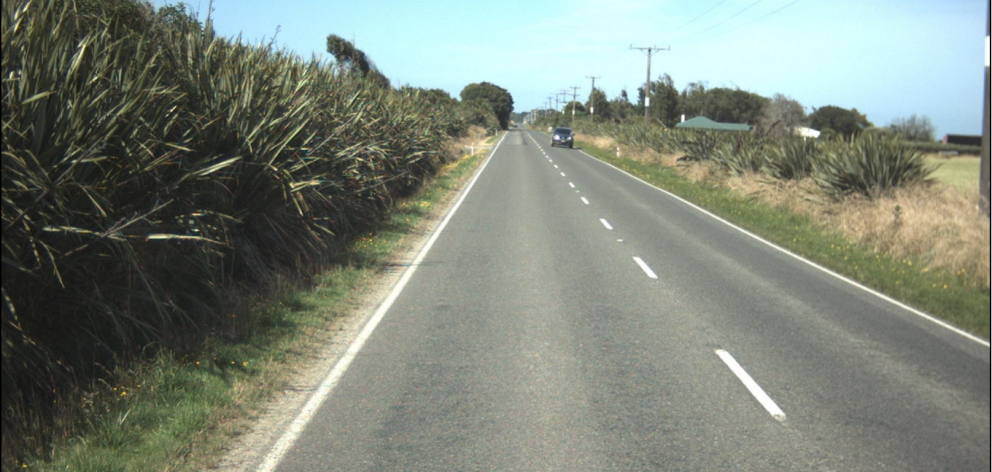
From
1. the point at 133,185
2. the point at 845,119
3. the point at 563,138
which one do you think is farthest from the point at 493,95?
the point at 845,119

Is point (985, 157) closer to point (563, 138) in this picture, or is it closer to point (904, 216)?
Result: point (904, 216)

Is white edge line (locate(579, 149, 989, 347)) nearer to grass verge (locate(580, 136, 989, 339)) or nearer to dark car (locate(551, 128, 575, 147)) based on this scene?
grass verge (locate(580, 136, 989, 339))

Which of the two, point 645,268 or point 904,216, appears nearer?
point 904,216

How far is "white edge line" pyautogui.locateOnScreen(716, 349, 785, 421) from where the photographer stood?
572 cm

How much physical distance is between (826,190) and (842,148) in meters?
1.09

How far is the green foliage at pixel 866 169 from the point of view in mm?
17516

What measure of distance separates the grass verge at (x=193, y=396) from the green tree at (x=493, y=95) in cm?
15956

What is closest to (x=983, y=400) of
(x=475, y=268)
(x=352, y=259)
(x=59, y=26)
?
(x=59, y=26)

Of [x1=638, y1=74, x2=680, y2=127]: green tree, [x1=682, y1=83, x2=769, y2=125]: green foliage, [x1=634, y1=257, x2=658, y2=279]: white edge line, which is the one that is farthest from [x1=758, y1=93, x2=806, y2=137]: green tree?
[x1=682, y1=83, x2=769, y2=125]: green foliage

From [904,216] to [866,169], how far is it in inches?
324

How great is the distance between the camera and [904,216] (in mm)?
10781

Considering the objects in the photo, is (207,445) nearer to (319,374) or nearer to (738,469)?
(319,374)

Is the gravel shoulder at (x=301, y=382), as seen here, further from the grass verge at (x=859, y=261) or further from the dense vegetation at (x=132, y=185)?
the grass verge at (x=859, y=261)

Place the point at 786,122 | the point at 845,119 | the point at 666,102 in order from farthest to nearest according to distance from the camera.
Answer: the point at 666,102 < the point at 786,122 < the point at 845,119
